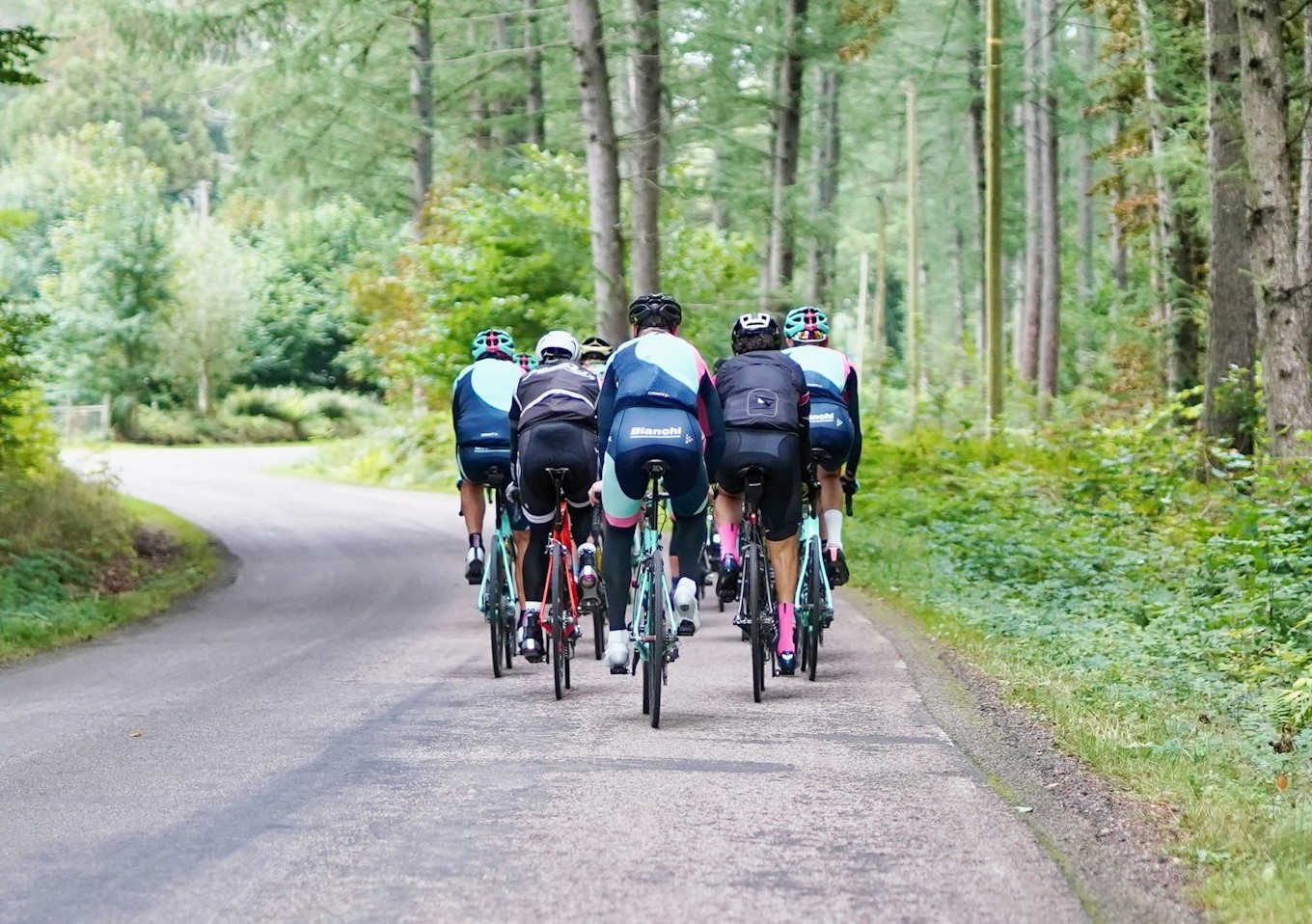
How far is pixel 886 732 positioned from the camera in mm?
8648

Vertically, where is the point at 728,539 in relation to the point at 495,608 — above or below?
above

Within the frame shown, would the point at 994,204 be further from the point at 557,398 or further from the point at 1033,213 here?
the point at 557,398

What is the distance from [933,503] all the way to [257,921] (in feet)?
55.7

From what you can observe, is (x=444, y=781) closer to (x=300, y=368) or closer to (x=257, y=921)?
(x=257, y=921)

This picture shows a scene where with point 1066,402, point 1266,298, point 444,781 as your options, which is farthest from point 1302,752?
point 1066,402

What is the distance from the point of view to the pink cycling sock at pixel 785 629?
1002 cm

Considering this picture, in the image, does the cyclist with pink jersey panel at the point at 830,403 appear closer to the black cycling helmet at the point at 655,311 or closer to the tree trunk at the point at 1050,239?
the black cycling helmet at the point at 655,311

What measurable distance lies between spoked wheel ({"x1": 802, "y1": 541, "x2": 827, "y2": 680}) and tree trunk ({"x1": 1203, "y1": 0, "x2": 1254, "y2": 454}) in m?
8.61

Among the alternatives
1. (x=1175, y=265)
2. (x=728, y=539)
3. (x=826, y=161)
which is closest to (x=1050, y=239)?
(x=826, y=161)

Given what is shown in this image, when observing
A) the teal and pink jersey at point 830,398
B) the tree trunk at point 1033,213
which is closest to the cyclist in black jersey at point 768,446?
the teal and pink jersey at point 830,398

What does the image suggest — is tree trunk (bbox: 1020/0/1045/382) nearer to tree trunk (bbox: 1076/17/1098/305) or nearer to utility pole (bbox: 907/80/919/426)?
utility pole (bbox: 907/80/919/426)

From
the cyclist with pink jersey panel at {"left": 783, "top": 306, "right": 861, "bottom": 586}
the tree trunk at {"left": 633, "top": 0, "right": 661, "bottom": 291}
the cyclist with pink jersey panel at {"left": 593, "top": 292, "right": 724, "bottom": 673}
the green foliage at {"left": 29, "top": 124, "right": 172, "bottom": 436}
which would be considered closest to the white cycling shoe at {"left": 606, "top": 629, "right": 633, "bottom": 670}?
the cyclist with pink jersey panel at {"left": 593, "top": 292, "right": 724, "bottom": 673}

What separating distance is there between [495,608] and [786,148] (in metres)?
23.1

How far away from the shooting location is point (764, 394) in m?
9.80
